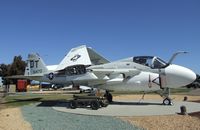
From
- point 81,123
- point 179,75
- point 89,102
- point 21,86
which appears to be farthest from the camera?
point 21,86

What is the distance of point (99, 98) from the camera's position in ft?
71.0

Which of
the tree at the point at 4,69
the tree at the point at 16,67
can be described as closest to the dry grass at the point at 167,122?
the tree at the point at 16,67

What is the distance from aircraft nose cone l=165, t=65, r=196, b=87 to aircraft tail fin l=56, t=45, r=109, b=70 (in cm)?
639

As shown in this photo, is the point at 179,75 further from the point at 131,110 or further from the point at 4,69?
the point at 4,69

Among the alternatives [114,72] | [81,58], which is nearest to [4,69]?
[81,58]

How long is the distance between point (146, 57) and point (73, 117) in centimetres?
895

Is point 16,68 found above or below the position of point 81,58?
above

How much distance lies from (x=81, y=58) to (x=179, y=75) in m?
7.99

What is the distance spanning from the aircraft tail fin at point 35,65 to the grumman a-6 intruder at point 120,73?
6.76ft

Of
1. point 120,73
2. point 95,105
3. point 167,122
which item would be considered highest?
point 120,73

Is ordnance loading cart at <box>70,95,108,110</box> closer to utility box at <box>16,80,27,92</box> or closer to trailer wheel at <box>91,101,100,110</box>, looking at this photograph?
trailer wheel at <box>91,101,100,110</box>

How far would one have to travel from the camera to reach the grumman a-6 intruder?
907 inches

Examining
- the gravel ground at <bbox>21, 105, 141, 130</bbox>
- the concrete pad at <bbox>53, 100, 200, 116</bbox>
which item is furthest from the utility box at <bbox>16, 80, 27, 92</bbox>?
the gravel ground at <bbox>21, 105, 141, 130</bbox>

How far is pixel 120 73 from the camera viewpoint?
24.4 metres
